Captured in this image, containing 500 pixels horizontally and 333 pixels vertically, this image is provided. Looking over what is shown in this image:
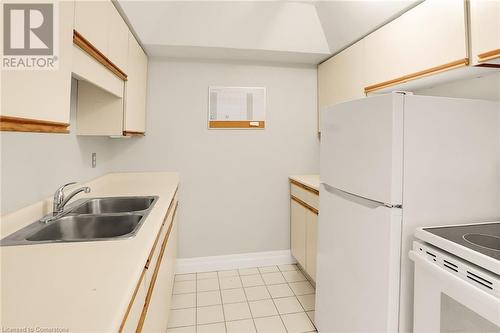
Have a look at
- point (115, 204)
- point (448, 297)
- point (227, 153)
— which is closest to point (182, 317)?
point (115, 204)

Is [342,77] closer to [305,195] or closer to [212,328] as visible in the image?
[305,195]

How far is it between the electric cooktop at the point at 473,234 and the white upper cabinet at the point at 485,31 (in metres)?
0.75

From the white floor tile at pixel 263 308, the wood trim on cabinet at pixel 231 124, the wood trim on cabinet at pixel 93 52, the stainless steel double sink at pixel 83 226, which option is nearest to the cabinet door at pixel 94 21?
the wood trim on cabinet at pixel 93 52

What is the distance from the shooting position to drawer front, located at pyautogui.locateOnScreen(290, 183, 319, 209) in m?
2.11

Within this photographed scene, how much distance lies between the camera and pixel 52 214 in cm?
129

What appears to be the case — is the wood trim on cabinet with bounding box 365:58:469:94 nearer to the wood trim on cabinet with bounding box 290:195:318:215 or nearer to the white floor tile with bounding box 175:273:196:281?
the wood trim on cabinet with bounding box 290:195:318:215

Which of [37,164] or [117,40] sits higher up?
[117,40]

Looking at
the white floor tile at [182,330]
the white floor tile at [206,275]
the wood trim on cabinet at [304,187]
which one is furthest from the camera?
the white floor tile at [206,275]

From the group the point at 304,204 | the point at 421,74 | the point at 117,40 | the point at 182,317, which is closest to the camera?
the point at 421,74

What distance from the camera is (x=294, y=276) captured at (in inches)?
97.9

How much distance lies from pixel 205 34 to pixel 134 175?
1.44 meters

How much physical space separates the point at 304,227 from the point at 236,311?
0.92m

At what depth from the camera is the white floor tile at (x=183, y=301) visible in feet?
6.61

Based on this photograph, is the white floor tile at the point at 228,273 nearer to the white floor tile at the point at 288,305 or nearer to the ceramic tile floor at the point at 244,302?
the ceramic tile floor at the point at 244,302
